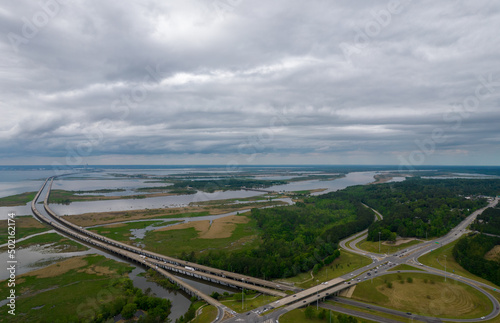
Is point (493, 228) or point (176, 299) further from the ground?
point (493, 228)

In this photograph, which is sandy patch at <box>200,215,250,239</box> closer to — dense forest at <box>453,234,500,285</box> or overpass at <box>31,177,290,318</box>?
overpass at <box>31,177,290,318</box>

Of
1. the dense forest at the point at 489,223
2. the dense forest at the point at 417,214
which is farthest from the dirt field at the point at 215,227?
the dense forest at the point at 489,223

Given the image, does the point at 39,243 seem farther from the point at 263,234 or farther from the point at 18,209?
the point at 18,209

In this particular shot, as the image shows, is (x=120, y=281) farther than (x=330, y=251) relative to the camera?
No

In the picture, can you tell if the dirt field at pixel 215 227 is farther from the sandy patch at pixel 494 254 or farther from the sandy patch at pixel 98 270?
the sandy patch at pixel 494 254

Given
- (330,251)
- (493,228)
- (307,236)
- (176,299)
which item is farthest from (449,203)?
(176,299)

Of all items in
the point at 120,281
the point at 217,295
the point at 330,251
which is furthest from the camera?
the point at 330,251

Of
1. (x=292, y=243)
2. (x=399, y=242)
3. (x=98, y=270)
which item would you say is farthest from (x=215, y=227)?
(x=399, y=242)
